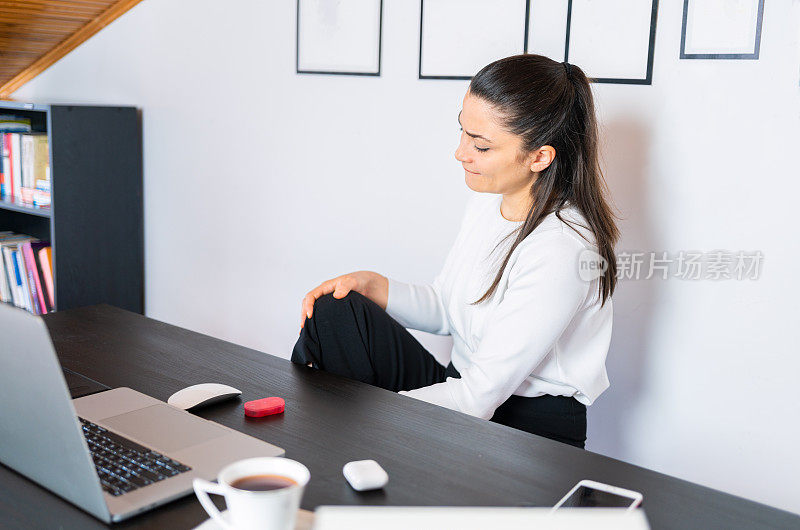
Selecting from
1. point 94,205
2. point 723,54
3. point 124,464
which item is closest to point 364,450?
point 124,464

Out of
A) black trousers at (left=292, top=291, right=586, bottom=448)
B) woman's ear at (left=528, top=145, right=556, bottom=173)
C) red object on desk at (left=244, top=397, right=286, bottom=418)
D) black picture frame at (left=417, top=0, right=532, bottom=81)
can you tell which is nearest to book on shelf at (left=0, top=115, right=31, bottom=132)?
black picture frame at (left=417, top=0, right=532, bottom=81)

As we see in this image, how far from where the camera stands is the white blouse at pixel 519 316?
1.44 m

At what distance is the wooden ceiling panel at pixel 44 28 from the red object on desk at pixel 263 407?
2.20 m

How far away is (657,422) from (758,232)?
528mm

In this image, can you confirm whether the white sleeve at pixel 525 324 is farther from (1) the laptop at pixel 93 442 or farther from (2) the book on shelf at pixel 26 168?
(2) the book on shelf at pixel 26 168

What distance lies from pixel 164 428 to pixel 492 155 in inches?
34.7

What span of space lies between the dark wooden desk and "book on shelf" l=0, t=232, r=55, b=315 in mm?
1772

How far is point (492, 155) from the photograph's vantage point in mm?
1610

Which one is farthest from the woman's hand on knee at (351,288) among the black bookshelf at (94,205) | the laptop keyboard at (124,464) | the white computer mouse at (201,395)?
the black bookshelf at (94,205)

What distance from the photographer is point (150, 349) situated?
54.1 inches

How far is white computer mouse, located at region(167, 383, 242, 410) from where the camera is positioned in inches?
43.9

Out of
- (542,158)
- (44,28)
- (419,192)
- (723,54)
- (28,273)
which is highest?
(44,28)

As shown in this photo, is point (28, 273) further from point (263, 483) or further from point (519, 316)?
point (263, 483)

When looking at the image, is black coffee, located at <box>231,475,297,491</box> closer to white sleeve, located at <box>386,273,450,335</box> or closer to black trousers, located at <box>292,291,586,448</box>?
black trousers, located at <box>292,291,586,448</box>
